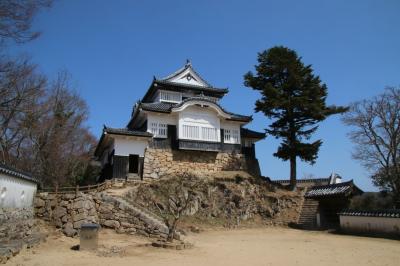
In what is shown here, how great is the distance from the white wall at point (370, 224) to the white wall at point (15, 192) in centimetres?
1868

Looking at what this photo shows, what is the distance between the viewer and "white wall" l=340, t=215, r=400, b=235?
17211 millimetres

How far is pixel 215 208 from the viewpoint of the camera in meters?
23.1

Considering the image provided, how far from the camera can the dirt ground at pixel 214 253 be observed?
1056cm

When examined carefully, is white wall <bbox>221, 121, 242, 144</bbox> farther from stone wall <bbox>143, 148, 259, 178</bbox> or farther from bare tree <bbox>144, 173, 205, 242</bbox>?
bare tree <bbox>144, 173, 205, 242</bbox>

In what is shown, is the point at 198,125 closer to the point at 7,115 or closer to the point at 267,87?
the point at 267,87

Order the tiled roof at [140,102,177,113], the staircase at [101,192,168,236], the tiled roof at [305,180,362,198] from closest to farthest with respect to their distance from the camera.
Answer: the staircase at [101,192,168,236]
the tiled roof at [305,180,362,198]
the tiled roof at [140,102,177,113]

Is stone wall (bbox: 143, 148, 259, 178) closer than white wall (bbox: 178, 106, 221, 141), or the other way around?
stone wall (bbox: 143, 148, 259, 178)

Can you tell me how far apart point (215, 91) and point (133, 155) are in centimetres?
1156

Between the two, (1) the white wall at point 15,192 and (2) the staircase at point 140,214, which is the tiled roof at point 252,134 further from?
(1) the white wall at point 15,192

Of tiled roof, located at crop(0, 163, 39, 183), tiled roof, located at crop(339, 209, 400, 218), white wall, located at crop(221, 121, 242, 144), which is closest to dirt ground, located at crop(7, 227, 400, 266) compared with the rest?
tiled roof, located at crop(339, 209, 400, 218)

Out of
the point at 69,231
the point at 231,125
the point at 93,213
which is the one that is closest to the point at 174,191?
the point at 93,213

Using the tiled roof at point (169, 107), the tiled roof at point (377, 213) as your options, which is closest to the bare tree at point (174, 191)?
the tiled roof at point (169, 107)

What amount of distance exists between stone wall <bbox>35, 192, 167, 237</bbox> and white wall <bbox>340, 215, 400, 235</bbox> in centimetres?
1186

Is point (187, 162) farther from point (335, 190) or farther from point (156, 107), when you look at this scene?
point (335, 190)
